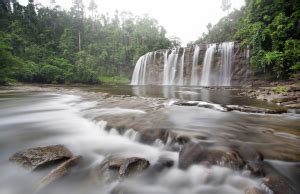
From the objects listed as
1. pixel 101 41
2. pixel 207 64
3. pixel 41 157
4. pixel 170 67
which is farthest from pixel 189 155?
pixel 101 41

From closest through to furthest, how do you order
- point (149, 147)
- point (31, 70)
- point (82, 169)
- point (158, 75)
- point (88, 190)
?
point (88, 190)
point (82, 169)
point (149, 147)
point (31, 70)
point (158, 75)

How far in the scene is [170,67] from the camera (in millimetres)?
26922

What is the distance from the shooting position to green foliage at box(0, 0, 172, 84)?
2384 cm

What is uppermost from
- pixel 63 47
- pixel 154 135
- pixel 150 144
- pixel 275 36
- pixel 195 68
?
pixel 63 47

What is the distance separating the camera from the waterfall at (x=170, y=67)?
85.6 ft

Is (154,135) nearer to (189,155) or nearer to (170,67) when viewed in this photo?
(189,155)

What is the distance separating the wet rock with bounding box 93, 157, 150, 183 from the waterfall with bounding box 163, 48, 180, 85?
23.9 meters

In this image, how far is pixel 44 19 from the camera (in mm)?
42094

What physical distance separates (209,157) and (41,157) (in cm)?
240

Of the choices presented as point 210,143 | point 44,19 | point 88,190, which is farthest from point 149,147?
point 44,19

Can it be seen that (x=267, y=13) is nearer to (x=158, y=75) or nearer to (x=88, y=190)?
(x=158, y=75)

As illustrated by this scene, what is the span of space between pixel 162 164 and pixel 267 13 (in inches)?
785

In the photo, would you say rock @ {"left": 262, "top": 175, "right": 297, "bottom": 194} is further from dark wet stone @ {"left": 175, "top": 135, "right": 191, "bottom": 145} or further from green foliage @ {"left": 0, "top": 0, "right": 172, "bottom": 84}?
green foliage @ {"left": 0, "top": 0, "right": 172, "bottom": 84}

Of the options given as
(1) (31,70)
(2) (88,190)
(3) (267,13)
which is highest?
(3) (267,13)
